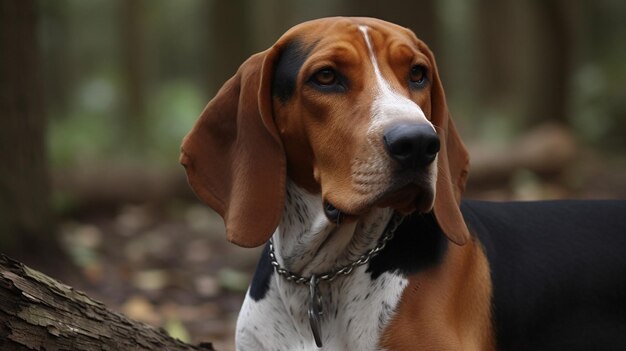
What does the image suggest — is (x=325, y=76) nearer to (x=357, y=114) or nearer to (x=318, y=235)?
(x=357, y=114)

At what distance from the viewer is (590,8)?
25078 millimetres

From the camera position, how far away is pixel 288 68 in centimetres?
368

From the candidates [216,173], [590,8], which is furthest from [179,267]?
[590,8]

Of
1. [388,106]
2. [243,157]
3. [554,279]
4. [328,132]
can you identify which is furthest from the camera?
[554,279]

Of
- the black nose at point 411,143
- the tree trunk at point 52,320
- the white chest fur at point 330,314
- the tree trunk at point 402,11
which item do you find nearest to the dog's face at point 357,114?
the black nose at point 411,143

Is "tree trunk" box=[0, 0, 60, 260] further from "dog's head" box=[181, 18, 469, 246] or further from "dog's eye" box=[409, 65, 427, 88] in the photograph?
"dog's eye" box=[409, 65, 427, 88]

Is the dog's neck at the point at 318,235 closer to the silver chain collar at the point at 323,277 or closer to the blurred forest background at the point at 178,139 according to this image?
the silver chain collar at the point at 323,277

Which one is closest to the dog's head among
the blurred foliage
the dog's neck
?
the dog's neck

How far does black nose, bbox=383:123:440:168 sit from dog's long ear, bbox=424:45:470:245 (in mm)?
472

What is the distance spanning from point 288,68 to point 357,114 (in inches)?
17.0

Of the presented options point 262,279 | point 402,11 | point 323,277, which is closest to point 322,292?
point 323,277

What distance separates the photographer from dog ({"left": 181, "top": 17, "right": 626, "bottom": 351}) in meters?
3.50

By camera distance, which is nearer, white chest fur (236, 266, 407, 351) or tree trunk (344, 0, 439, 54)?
white chest fur (236, 266, 407, 351)

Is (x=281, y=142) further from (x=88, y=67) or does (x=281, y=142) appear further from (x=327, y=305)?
(x=88, y=67)
